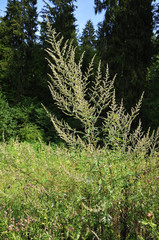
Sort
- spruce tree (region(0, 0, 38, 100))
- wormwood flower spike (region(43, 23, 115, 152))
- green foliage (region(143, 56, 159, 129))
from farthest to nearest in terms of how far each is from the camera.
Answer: spruce tree (region(0, 0, 38, 100))
green foliage (region(143, 56, 159, 129))
wormwood flower spike (region(43, 23, 115, 152))

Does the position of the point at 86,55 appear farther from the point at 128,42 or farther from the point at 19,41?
the point at 19,41

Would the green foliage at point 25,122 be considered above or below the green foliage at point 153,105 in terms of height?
below

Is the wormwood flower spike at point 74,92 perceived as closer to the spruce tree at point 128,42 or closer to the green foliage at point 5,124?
the spruce tree at point 128,42

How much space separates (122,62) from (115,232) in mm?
10845

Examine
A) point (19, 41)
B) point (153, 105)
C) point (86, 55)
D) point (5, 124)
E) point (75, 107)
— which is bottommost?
point (5, 124)

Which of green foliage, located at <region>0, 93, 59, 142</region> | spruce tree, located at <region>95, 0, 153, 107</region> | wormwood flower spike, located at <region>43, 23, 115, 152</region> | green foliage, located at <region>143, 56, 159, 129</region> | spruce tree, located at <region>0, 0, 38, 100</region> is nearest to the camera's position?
wormwood flower spike, located at <region>43, 23, 115, 152</region>

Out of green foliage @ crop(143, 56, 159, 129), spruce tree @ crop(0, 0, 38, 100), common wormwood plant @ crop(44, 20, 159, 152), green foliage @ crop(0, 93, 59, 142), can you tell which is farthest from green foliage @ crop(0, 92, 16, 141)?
common wormwood plant @ crop(44, 20, 159, 152)

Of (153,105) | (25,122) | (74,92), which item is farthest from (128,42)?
(74,92)

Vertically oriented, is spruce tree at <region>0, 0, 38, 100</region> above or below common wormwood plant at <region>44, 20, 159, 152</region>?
above

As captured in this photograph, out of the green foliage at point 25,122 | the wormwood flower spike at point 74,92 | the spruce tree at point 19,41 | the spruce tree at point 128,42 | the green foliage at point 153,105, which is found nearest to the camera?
the wormwood flower spike at point 74,92

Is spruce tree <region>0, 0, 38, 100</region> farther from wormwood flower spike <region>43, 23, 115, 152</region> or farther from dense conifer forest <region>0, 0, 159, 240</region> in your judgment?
wormwood flower spike <region>43, 23, 115, 152</region>

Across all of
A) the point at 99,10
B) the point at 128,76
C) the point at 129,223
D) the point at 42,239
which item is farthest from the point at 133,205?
the point at 99,10

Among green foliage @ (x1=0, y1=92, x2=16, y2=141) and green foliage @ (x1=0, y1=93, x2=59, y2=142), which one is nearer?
green foliage @ (x1=0, y1=92, x2=16, y2=141)

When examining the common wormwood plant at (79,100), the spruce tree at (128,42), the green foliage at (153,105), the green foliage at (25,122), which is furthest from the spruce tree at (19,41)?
the common wormwood plant at (79,100)
